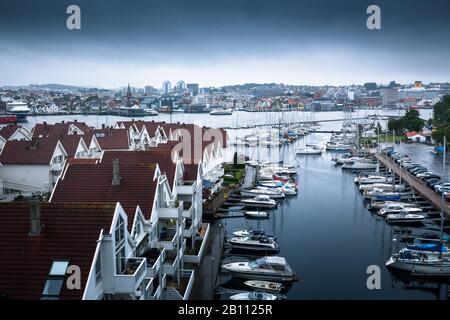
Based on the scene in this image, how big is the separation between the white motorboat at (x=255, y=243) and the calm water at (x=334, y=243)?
344mm

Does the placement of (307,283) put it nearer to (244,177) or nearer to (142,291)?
(142,291)

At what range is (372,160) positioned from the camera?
20.8 meters

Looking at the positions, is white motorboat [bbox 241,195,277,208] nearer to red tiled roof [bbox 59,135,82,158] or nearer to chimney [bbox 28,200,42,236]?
red tiled roof [bbox 59,135,82,158]

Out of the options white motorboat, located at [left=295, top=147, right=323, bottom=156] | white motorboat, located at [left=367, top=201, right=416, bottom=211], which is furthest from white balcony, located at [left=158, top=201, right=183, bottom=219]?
white motorboat, located at [left=295, top=147, right=323, bottom=156]

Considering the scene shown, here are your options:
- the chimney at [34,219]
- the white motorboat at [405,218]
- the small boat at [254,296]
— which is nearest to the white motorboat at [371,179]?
the white motorboat at [405,218]

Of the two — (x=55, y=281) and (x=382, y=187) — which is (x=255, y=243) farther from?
(x=382, y=187)

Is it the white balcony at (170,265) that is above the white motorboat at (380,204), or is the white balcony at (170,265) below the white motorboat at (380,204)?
above

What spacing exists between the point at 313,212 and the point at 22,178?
8.62m

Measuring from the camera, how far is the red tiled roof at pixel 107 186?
222 inches

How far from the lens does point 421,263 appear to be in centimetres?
787

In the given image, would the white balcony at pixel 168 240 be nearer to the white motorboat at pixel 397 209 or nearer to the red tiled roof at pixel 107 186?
the red tiled roof at pixel 107 186

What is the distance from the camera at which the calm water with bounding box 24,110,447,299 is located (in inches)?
294

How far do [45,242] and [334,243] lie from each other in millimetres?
7875
